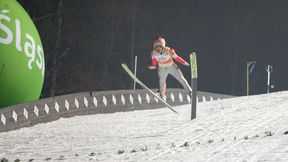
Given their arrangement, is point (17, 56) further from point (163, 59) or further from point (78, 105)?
point (78, 105)

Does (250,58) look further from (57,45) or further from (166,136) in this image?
(166,136)

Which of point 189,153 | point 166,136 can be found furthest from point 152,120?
point 189,153

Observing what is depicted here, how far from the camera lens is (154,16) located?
107 ft

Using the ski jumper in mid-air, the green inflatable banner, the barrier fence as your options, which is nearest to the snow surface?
the barrier fence

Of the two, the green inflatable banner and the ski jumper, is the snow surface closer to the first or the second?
the green inflatable banner

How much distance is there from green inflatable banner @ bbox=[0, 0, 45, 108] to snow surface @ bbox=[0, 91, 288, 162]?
0.76 metres

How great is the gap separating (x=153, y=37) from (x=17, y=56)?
19005 millimetres

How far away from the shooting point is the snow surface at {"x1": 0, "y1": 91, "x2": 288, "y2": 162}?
384 inches

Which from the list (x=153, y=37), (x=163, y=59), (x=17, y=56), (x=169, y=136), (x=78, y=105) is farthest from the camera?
(x=153, y=37)

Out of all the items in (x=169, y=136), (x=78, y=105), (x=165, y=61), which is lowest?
(x=169, y=136)

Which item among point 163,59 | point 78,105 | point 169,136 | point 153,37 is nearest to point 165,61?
point 163,59

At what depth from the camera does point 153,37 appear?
32.1m

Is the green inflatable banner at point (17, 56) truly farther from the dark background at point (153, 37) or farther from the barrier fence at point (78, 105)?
the dark background at point (153, 37)

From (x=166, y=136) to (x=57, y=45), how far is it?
53.0 ft
